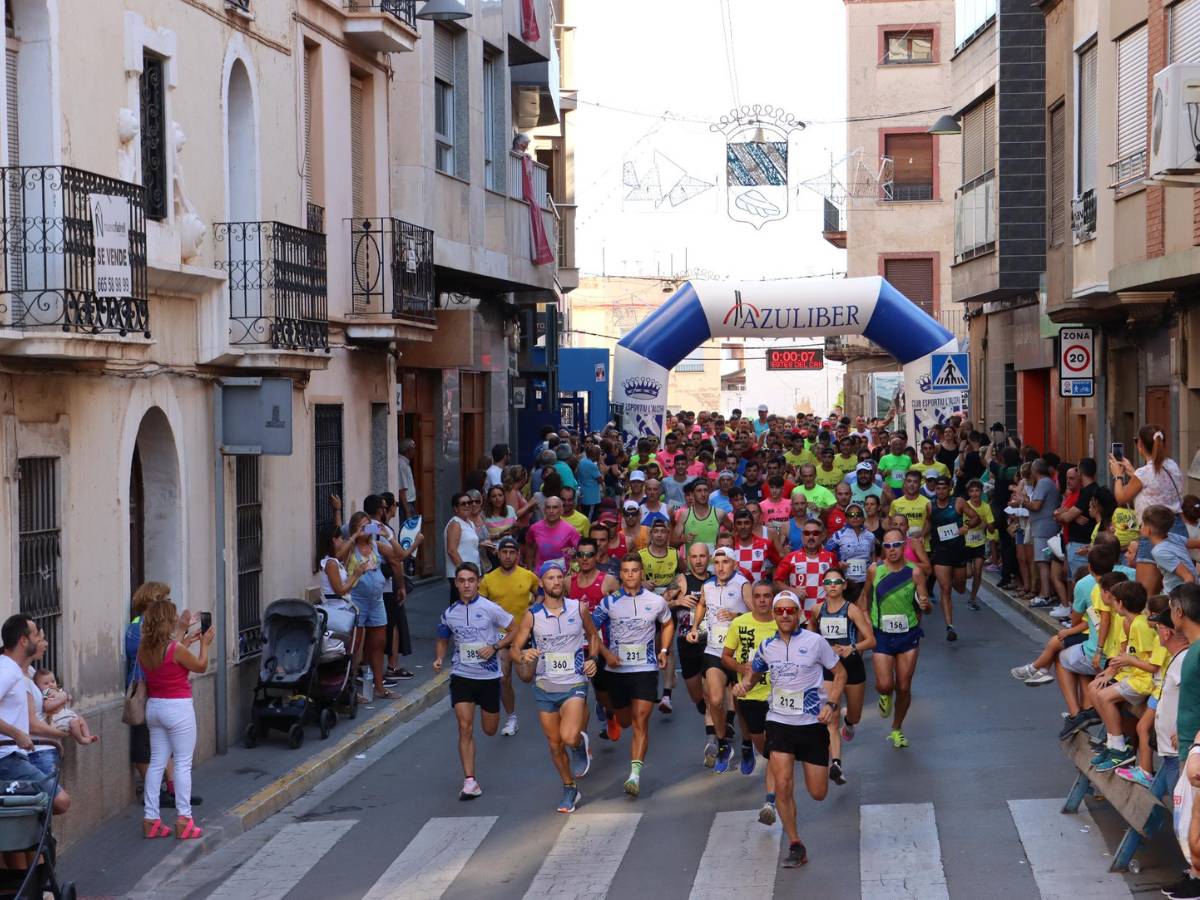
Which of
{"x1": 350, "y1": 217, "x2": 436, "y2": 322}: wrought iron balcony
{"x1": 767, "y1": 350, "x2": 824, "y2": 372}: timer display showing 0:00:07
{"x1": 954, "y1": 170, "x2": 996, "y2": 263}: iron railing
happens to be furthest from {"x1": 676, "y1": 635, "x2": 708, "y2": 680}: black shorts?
{"x1": 767, "y1": 350, "x2": 824, "y2": 372}: timer display showing 0:00:07

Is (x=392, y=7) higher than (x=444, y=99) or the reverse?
higher

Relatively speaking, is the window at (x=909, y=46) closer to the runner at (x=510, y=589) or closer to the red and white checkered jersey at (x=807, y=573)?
the red and white checkered jersey at (x=807, y=573)

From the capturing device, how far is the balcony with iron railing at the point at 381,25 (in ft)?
61.9

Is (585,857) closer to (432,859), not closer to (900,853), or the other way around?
(432,859)

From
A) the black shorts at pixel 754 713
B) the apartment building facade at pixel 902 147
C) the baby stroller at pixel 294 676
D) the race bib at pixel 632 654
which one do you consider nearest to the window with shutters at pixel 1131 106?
the race bib at pixel 632 654

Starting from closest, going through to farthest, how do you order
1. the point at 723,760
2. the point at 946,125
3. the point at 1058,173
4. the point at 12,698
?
the point at 12,698, the point at 723,760, the point at 1058,173, the point at 946,125

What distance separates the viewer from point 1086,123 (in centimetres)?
2364

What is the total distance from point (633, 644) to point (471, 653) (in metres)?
1.20

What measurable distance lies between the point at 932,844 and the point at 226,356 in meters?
7.00

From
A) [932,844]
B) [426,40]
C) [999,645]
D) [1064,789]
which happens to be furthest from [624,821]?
[426,40]

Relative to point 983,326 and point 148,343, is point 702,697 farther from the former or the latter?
point 983,326

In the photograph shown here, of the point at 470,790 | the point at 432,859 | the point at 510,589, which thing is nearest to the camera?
the point at 432,859

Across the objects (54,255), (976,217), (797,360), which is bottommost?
(54,255)

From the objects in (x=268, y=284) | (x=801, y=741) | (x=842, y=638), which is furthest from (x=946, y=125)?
(x=801, y=741)
